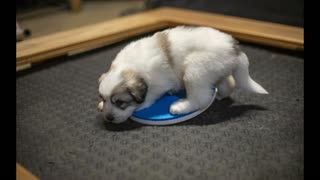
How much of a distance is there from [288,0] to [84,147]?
215 cm

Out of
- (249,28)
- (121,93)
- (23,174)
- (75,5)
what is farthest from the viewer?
(75,5)

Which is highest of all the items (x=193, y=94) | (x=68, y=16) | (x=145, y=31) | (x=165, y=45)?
(x=165, y=45)

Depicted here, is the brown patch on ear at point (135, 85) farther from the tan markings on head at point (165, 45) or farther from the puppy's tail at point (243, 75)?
the puppy's tail at point (243, 75)

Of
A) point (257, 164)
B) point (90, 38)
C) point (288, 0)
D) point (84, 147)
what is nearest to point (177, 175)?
point (257, 164)

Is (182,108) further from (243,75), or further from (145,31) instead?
(145,31)

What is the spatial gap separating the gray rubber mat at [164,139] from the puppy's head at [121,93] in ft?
0.33

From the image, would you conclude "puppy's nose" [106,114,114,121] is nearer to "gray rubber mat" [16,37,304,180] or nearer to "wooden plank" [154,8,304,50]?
"gray rubber mat" [16,37,304,180]

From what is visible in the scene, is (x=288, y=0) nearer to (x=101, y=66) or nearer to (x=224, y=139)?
(x=101, y=66)

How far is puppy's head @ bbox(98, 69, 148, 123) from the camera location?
145 cm

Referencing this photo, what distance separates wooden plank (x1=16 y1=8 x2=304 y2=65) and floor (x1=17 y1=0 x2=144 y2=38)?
2.89ft

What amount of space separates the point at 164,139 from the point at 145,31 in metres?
1.38

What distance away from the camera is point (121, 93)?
1.44m

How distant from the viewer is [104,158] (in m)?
1.40

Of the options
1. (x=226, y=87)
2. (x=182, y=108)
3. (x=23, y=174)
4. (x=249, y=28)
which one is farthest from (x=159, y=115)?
(x=249, y=28)
